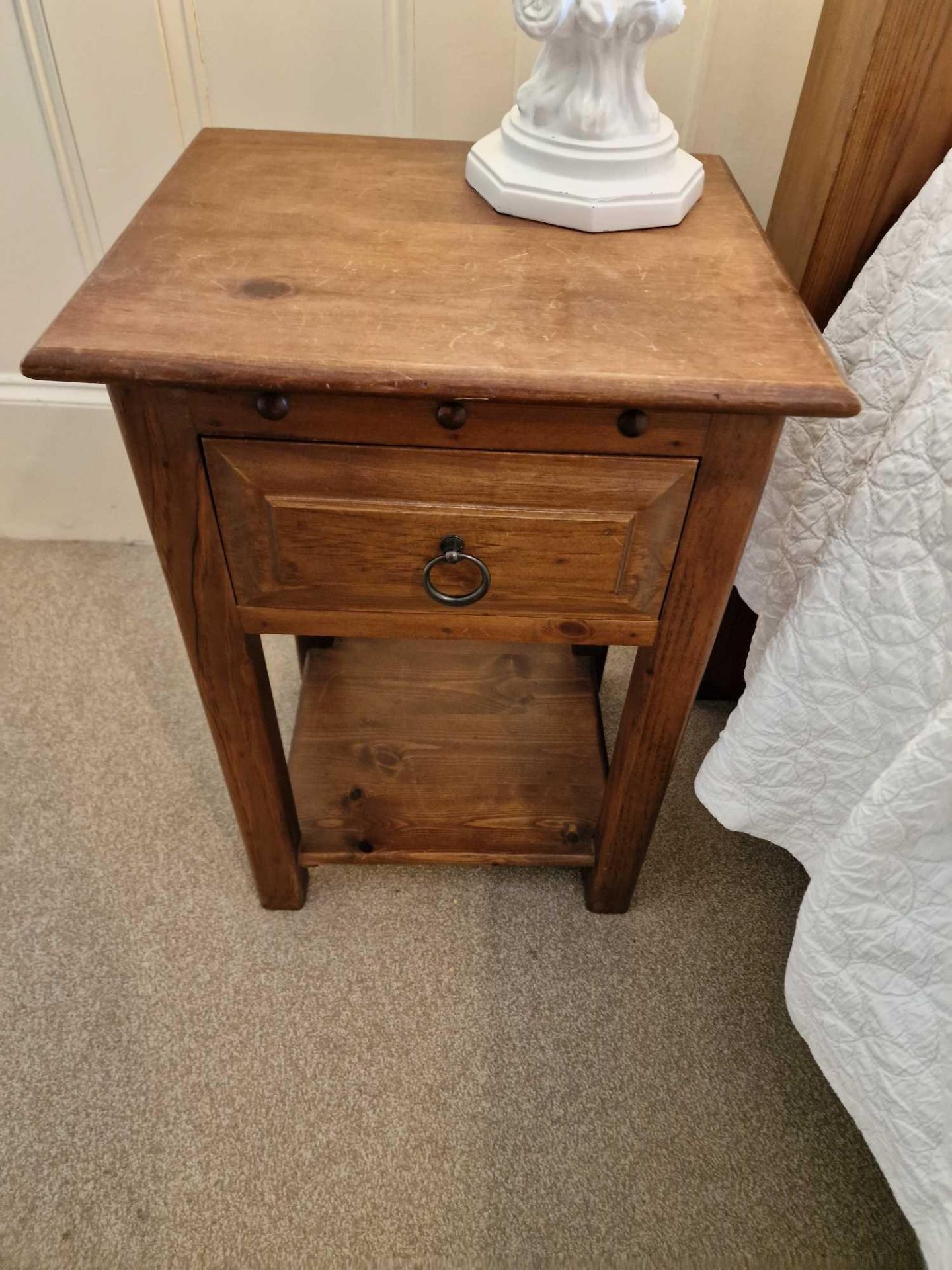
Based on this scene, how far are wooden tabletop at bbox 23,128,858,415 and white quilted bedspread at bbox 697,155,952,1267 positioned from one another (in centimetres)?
13

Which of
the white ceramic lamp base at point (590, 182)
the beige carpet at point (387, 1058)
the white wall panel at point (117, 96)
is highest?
the white ceramic lamp base at point (590, 182)

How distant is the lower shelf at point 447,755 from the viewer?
0.91m

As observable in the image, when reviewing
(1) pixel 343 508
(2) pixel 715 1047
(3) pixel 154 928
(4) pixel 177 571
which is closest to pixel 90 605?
(3) pixel 154 928

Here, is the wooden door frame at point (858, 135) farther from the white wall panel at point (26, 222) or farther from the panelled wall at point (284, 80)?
the white wall panel at point (26, 222)

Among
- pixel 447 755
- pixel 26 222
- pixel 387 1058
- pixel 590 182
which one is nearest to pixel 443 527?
pixel 590 182

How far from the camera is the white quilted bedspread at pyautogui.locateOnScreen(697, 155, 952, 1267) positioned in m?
0.61

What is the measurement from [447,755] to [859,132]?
702 mm

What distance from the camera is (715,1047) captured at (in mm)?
855

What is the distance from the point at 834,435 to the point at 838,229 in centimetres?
18

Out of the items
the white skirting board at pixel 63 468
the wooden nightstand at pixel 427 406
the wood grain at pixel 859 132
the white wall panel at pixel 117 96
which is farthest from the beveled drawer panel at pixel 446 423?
the white skirting board at pixel 63 468

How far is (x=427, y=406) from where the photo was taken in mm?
548

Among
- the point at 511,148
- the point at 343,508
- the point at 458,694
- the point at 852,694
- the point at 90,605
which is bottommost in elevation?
the point at 90,605

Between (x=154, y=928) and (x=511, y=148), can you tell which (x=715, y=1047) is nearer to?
(x=154, y=928)

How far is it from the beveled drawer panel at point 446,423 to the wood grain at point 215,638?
3cm
